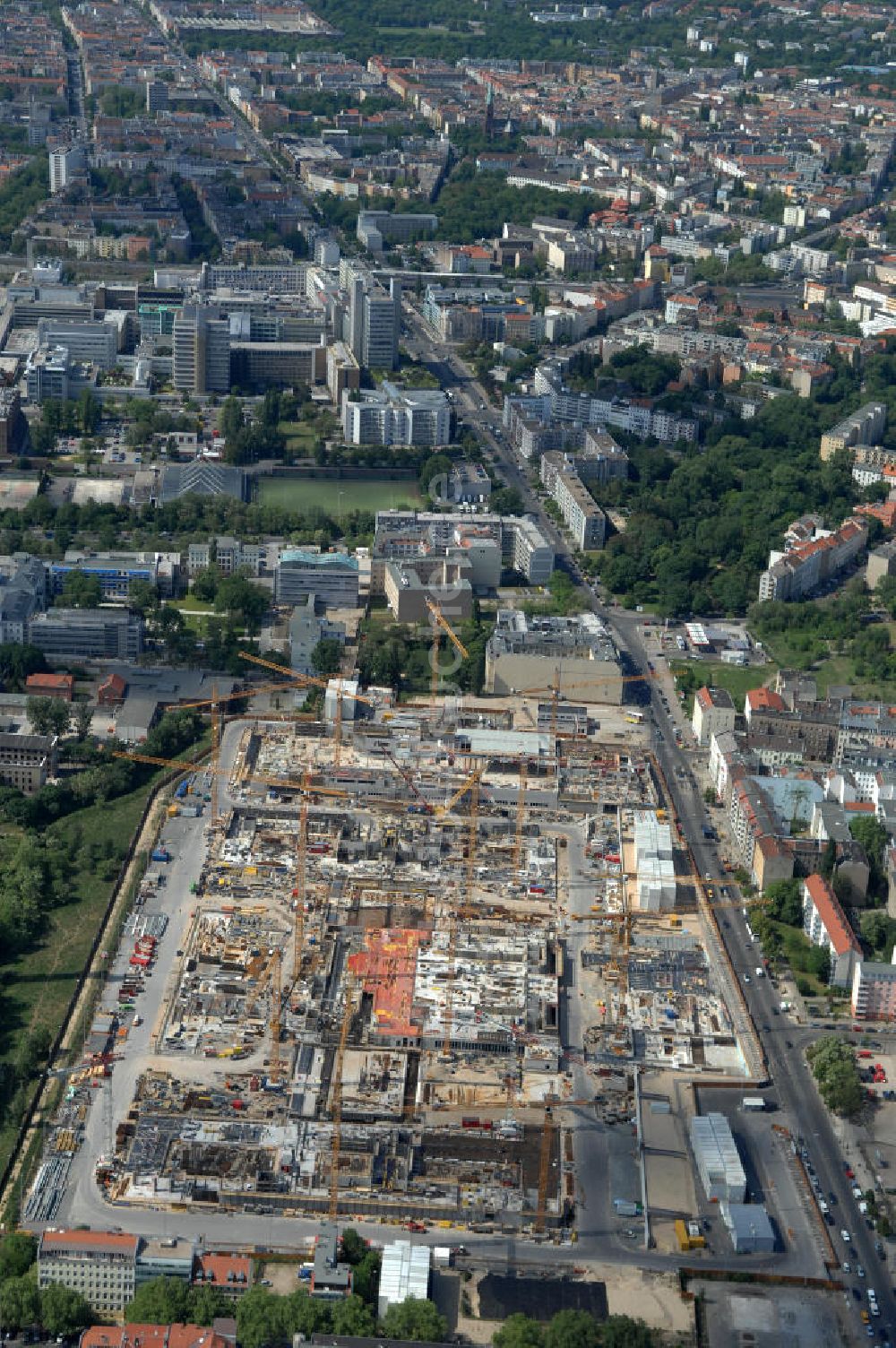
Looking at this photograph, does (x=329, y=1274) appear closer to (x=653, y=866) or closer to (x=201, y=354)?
(x=653, y=866)

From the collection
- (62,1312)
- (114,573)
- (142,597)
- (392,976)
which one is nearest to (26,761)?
(142,597)

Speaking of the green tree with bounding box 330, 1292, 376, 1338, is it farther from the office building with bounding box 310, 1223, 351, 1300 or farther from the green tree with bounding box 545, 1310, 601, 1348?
the green tree with bounding box 545, 1310, 601, 1348

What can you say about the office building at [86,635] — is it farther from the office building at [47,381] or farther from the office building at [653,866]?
the office building at [47,381]

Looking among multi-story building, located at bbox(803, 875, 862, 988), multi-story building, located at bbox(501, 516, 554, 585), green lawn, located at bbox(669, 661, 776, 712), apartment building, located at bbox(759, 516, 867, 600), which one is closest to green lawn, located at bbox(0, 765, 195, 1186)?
multi-story building, located at bbox(803, 875, 862, 988)

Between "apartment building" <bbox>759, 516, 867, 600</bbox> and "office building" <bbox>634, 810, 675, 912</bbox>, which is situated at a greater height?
"office building" <bbox>634, 810, 675, 912</bbox>

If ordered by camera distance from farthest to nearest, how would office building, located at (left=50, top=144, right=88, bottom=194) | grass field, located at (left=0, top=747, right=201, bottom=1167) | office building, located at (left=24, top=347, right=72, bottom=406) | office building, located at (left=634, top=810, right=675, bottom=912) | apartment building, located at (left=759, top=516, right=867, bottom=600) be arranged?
office building, located at (left=50, top=144, right=88, bottom=194), office building, located at (left=24, top=347, right=72, bottom=406), apartment building, located at (left=759, top=516, right=867, bottom=600), office building, located at (left=634, top=810, right=675, bottom=912), grass field, located at (left=0, top=747, right=201, bottom=1167)

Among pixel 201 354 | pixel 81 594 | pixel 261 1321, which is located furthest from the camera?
pixel 201 354
